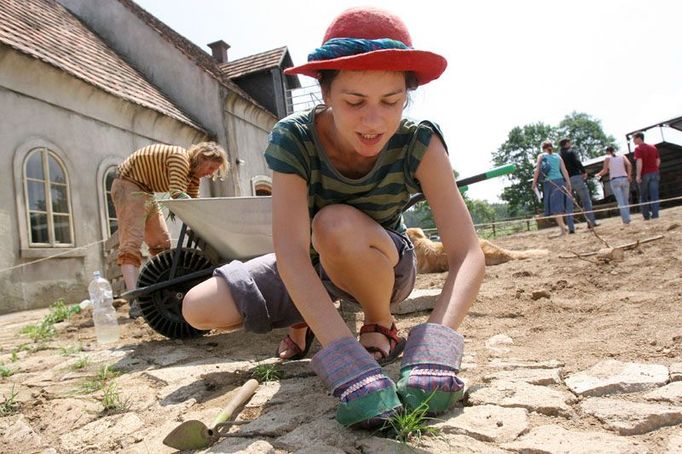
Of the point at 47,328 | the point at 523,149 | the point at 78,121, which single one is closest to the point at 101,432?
the point at 47,328

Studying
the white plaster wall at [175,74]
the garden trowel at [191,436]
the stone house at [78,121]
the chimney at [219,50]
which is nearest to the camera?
the garden trowel at [191,436]

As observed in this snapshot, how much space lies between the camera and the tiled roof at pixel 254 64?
13.9 meters

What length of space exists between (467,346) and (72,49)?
31.2ft

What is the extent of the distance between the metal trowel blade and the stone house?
5615mm

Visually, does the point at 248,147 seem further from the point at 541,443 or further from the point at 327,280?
the point at 541,443

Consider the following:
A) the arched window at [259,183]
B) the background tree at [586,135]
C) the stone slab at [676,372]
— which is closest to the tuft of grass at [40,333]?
the stone slab at [676,372]

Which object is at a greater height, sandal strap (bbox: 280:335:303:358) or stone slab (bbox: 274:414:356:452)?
sandal strap (bbox: 280:335:303:358)

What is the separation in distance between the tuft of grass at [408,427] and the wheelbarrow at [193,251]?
1.95 m

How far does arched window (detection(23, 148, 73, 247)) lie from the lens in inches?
279

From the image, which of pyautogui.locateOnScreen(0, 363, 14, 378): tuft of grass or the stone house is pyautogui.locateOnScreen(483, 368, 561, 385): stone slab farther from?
the stone house

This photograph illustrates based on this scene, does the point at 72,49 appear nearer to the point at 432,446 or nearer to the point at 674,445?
the point at 432,446

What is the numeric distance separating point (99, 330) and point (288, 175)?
2.57 meters

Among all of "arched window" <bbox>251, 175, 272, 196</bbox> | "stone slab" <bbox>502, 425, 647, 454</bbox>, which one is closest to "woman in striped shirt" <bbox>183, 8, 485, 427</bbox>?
"stone slab" <bbox>502, 425, 647, 454</bbox>

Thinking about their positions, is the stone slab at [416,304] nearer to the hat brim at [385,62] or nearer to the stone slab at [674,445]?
the hat brim at [385,62]
